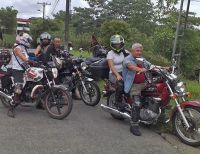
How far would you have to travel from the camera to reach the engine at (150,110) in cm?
734

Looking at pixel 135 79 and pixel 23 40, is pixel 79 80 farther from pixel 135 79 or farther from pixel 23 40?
pixel 135 79

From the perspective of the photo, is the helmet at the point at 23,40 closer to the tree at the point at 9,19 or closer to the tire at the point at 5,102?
the tire at the point at 5,102

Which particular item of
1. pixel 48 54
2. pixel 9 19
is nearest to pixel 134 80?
pixel 48 54

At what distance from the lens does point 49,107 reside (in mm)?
8352

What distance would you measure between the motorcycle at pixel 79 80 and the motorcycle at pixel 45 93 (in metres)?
1.49

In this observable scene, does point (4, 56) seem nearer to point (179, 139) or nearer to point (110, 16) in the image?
point (179, 139)

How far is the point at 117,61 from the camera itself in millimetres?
8570

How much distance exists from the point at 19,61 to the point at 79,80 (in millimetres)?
1852

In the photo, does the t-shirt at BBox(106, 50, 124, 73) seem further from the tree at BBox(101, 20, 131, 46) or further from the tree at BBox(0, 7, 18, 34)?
the tree at BBox(0, 7, 18, 34)

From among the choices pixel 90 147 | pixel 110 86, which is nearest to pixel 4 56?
pixel 110 86

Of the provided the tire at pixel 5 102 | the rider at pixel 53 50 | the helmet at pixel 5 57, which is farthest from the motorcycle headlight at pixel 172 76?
the helmet at pixel 5 57

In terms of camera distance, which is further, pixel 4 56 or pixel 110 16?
pixel 110 16

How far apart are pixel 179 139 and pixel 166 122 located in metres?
0.54

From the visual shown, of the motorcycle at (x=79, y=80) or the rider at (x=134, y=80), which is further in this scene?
the motorcycle at (x=79, y=80)
